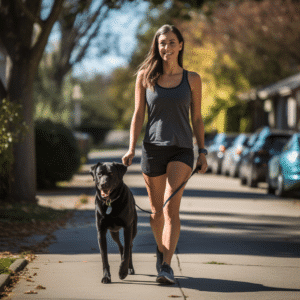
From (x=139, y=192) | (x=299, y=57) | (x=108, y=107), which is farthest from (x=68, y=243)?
(x=108, y=107)

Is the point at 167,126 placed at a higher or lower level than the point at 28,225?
higher

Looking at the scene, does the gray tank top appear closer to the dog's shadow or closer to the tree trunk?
the dog's shadow

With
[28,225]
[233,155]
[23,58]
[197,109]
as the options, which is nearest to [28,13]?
[23,58]

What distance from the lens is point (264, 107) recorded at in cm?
4012

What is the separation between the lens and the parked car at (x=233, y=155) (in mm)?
20959

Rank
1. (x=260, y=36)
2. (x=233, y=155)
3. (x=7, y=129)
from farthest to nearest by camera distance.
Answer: (x=260, y=36) < (x=233, y=155) < (x=7, y=129)

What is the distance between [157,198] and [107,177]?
0.57 metres

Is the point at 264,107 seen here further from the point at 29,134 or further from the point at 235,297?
the point at 235,297

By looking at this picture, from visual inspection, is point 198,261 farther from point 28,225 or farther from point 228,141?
point 228,141

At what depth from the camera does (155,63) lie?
585cm

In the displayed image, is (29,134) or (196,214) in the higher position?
(29,134)

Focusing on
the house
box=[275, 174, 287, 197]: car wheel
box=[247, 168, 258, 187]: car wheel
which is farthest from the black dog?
the house

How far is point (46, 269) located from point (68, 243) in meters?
1.74

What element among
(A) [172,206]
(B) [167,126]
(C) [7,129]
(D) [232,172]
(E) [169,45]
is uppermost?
(E) [169,45]
